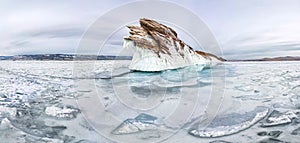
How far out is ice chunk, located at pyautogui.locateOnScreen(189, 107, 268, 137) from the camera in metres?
1.68

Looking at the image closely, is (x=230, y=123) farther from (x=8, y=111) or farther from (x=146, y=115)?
(x=8, y=111)

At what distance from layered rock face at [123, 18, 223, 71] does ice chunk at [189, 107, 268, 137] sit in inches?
141

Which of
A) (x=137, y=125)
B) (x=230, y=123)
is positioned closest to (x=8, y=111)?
(x=137, y=125)

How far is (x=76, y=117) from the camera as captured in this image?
1968 millimetres

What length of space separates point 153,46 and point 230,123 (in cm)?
414

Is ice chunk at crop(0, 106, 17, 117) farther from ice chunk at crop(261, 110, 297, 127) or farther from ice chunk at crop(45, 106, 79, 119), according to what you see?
ice chunk at crop(261, 110, 297, 127)

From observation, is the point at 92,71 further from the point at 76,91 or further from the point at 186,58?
the point at 186,58

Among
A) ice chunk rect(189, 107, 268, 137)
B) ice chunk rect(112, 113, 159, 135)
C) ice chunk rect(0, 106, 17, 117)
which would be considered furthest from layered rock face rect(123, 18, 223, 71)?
ice chunk rect(189, 107, 268, 137)

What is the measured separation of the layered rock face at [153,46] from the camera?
5.52 metres

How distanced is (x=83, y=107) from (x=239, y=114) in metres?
1.49

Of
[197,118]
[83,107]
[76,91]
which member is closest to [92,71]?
[76,91]

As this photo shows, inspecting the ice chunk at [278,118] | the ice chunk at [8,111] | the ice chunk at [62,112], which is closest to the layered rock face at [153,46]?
the ice chunk at [62,112]

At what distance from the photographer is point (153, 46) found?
5828 mm

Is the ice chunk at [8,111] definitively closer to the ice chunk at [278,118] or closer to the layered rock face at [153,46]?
the ice chunk at [278,118]
